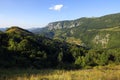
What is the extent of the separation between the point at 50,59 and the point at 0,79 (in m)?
39.4

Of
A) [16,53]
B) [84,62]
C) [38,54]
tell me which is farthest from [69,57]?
[16,53]

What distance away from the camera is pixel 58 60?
164ft

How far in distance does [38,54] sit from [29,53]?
2.65 meters

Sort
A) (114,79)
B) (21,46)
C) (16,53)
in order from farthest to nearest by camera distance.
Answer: (21,46)
(16,53)
(114,79)

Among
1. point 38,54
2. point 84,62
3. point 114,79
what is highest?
point 114,79

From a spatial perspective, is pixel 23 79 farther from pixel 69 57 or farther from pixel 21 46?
pixel 69 57

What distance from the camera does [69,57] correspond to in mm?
59750

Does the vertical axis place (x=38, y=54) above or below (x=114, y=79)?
below

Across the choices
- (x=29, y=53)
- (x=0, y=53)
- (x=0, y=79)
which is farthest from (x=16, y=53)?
(x=0, y=79)

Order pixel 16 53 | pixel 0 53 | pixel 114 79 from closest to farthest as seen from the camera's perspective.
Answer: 1. pixel 114 79
2. pixel 0 53
3. pixel 16 53

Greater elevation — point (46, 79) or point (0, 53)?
→ point (46, 79)

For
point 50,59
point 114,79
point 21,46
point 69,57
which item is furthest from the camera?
point 69,57

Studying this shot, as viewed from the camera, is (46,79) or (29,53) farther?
(29,53)

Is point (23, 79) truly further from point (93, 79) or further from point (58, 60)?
point (58, 60)
